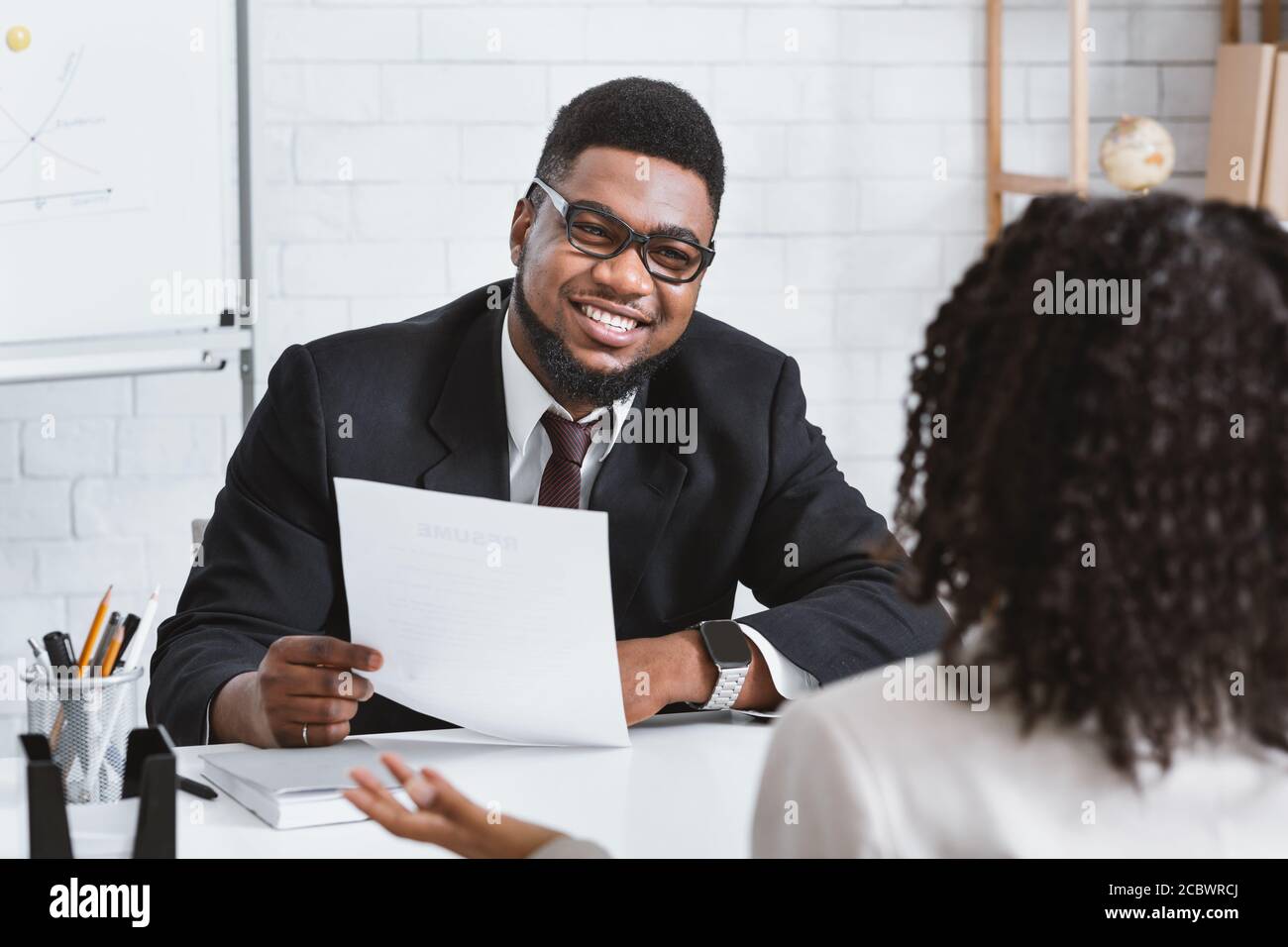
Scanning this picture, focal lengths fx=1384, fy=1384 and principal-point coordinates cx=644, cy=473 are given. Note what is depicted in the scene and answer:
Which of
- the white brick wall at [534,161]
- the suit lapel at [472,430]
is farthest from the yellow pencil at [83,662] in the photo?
the white brick wall at [534,161]

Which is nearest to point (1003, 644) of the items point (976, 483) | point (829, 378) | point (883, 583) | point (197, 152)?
point (976, 483)

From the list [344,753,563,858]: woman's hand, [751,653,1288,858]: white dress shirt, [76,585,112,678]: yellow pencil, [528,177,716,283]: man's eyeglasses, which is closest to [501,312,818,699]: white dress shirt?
[528,177,716,283]: man's eyeglasses

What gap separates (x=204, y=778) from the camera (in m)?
1.14

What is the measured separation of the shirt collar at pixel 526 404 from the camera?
1593 millimetres

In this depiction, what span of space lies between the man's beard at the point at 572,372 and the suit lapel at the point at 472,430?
5cm

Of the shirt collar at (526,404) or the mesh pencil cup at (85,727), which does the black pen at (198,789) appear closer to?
the mesh pencil cup at (85,727)

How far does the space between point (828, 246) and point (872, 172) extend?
0.52 ft

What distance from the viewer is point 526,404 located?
160 centimetres

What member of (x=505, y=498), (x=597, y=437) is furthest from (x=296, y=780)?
(x=597, y=437)

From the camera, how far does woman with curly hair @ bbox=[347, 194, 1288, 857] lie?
601mm

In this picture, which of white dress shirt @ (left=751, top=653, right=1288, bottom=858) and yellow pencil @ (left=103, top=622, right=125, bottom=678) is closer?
white dress shirt @ (left=751, top=653, right=1288, bottom=858)

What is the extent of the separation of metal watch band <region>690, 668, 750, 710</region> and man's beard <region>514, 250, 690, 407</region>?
43 cm

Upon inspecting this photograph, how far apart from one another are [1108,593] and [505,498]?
1.02m

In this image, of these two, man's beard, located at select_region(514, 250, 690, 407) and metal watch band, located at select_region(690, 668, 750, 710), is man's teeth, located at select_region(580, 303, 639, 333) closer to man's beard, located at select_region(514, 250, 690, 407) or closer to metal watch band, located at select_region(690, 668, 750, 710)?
man's beard, located at select_region(514, 250, 690, 407)
